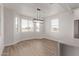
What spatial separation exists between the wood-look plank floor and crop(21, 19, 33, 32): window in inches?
5.8

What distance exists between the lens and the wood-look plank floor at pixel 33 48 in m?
1.61

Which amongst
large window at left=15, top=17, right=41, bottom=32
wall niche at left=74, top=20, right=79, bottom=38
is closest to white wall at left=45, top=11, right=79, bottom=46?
wall niche at left=74, top=20, right=79, bottom=38

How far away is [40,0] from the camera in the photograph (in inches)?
61.8

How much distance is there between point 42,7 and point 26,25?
0.30 metres

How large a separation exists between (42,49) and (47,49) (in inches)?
2.5

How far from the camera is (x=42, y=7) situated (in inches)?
63.3

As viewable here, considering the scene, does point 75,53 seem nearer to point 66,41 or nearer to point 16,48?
point 66,41

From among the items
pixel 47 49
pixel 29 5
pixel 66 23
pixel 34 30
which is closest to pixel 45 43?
pixel 47 49

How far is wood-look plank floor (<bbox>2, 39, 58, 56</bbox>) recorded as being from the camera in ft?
5.27

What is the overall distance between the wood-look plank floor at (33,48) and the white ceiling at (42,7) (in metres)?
0.34

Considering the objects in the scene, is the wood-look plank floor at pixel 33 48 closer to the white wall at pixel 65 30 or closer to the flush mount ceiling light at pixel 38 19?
the white wall at pixel 65 30

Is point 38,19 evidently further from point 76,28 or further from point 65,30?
point 76,28

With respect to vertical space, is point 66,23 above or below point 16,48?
above

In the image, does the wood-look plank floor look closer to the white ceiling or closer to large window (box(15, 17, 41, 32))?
large window (box(15, 17, 41, 32))
